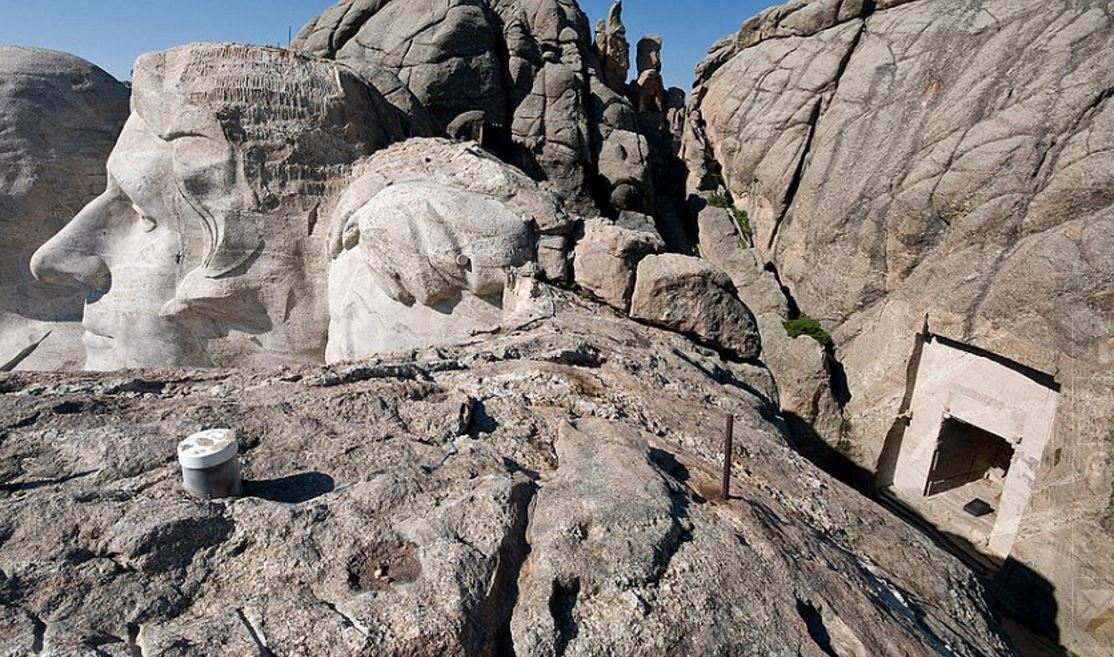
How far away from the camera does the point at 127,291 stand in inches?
209

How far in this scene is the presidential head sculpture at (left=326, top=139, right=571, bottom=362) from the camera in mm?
4258

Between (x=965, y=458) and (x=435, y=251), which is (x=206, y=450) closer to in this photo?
(x=435, y=251)

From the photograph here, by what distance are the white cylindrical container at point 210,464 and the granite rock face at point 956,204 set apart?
8614 millimetres

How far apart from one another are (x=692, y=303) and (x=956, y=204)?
276 inches

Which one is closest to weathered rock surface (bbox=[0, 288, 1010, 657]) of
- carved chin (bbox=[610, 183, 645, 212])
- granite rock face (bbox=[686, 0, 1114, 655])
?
granite rock face (bbox=[686, 0, 1114, 655])

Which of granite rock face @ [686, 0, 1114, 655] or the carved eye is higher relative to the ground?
granite rock face @ [686, 0, 1114, 655]

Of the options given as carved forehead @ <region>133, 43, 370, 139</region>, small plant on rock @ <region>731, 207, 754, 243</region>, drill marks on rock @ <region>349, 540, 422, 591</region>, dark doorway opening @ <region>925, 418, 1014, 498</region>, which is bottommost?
dark doorway opening @ <region>925, 418, 1014, 498</region>

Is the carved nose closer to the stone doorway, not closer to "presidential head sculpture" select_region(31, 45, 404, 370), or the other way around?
"presidential head sculpture" select_region(31, 45, 404, 370)

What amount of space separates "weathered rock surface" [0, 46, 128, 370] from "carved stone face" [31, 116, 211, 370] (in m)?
1.15

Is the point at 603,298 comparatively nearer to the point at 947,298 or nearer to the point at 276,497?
the point at 276,497

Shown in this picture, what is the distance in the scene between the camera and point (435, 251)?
13.8 feet

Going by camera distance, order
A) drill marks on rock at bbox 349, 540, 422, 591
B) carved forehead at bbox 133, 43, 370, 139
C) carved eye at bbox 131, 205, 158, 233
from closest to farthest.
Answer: drill marks on rock at bbox 349, 540, 422, 591 < carved forehead at bbox 133, 43, 370, 139 < carved eye at bbox 131, 205, 158, 233

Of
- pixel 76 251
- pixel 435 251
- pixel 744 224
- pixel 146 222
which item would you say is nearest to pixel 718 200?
pixel 744 224

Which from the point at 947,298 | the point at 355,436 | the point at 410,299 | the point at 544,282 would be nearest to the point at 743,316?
the point at 544,282
